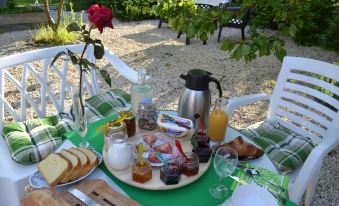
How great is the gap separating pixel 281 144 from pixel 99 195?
146cm

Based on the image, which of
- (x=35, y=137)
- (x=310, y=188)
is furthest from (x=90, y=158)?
(x=310, y=188)

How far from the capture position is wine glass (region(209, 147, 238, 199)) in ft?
4.50

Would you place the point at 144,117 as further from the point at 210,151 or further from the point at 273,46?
the point at 273,46

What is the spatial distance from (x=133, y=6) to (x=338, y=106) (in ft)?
22.4

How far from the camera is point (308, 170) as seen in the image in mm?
1812

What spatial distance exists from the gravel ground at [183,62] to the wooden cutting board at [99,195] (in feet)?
7.23

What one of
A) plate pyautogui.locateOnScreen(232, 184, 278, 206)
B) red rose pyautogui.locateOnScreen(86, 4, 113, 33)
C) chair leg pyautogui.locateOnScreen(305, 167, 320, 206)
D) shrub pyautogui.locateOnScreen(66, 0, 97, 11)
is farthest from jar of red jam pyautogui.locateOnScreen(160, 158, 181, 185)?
shrub pyautogui.locateOnScreen(66, 0, 97, 11)

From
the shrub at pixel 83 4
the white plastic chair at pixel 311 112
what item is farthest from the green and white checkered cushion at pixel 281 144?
the shrub at pixel 83 4

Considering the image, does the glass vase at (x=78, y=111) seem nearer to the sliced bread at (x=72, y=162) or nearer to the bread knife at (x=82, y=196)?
the sliced bread at (x=72, y=162)

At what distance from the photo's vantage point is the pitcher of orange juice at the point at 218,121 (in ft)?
5.58

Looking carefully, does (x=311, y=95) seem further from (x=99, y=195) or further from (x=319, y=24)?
(x=319, y=24)

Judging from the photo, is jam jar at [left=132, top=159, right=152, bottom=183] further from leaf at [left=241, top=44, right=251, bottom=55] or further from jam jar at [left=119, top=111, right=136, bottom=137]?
leaf at [left=241, top=44, right=251, bottom=55]

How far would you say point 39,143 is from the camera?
202 centimetres

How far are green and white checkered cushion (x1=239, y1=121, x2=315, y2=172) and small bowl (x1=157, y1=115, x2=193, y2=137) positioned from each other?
0.57m
